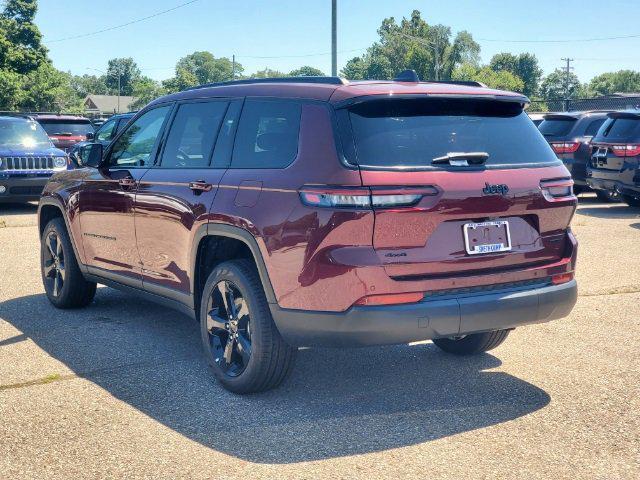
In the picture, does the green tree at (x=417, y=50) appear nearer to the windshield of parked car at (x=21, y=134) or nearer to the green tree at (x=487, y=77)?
the green tree at (x=487, y=77)

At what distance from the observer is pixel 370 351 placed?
5.91m

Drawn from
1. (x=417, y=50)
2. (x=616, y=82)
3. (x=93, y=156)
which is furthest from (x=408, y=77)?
(x=616, y=82)

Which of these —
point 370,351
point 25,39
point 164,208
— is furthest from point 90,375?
point 25,39

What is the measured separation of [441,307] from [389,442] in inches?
28.0

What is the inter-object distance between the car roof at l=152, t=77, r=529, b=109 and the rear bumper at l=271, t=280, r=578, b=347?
3.64 ft

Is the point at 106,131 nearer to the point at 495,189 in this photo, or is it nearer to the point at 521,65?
the point at 495,189

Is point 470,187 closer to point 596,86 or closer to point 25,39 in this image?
point 25,39

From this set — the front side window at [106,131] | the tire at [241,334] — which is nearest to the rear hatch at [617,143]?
the front side window at [106,131]

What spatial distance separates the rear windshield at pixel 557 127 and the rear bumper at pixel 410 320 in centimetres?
1345

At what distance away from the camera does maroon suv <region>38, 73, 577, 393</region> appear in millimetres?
4277

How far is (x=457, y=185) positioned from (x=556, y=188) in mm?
768

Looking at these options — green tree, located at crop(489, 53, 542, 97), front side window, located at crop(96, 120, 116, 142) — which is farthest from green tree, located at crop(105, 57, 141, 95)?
front side window, located at crop(96, 120, 116, 142)

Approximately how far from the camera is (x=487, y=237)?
4.54 m

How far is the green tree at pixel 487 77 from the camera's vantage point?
11125 centimetres
